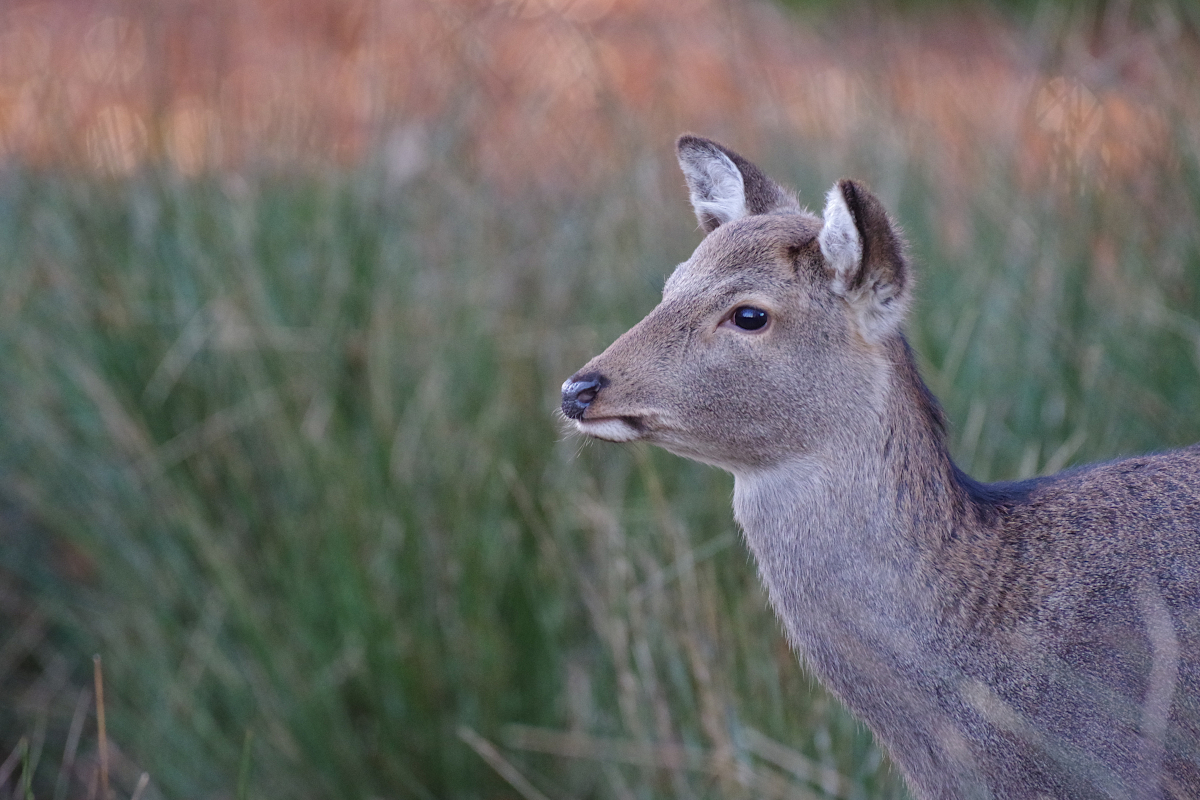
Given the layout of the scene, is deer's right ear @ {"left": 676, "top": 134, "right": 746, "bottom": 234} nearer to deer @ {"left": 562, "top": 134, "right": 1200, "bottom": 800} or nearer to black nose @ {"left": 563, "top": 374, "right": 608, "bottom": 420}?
deer @ {"left": 562, "top": 134, "right": 1200, "bottom": 800}

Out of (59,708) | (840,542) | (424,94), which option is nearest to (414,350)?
(424,94)

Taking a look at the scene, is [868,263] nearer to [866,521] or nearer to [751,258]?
[751,258]

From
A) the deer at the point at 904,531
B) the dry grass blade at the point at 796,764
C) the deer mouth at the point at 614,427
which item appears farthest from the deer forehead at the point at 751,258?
the dry grass blade at the point at 796,764

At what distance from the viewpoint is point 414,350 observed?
556 centimetres

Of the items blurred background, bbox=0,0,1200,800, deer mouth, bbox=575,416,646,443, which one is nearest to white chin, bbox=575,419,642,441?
deer mouth, bbox=575,416,646,443

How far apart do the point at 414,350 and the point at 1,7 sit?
581 centimetres

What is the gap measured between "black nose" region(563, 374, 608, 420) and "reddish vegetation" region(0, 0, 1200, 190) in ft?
9.12

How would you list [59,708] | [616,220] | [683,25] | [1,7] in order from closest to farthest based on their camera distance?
[59,708] < [616,220] < [683,25] < [1,7]

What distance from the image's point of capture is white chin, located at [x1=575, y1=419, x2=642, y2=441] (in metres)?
3.14

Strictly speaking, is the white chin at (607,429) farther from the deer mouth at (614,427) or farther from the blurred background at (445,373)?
the blurred background at (445,373)

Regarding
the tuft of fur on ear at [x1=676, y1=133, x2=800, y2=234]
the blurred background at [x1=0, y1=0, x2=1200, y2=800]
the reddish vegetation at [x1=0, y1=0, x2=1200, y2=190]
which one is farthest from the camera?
the reddish vegetation at [x1=0, y1=0, x2=1200, y2=190]

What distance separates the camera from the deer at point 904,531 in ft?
9.55

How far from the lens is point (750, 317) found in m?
3.27

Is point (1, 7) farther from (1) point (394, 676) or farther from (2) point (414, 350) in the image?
(1) point (394, 676)
